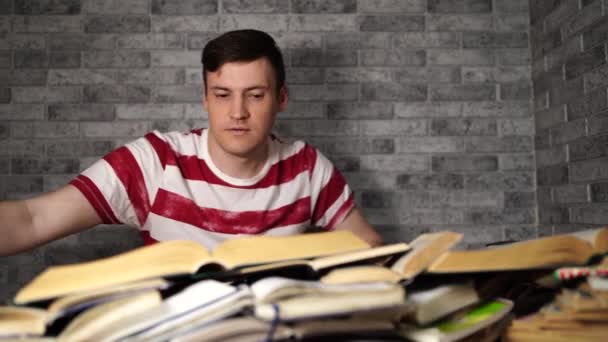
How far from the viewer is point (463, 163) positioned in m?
2.13

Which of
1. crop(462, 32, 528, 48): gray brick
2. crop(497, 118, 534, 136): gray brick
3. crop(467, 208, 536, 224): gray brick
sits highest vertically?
crop(462, 32, 528, 48): gray brick

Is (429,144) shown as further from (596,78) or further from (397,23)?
(596,78)

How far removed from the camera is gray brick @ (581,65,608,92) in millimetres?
1549

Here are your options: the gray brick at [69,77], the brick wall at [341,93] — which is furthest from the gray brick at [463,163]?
the gray brick at [69,77]

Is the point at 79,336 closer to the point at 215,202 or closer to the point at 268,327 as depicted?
the point at 268,327

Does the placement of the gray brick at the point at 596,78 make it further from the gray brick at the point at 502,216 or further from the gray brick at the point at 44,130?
the gray brick at the point at 44,130

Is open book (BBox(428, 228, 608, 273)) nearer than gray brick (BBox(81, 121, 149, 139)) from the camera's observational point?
Yes

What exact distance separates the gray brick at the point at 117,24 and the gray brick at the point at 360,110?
0.87 metres

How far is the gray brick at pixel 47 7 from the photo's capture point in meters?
2.05

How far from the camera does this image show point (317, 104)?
2.11m

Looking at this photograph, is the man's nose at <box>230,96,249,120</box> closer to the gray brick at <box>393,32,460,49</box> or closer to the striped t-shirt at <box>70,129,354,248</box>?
the striped t-shirt at <box>70,129,354,248</box>

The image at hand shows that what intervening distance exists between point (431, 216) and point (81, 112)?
1557 mm

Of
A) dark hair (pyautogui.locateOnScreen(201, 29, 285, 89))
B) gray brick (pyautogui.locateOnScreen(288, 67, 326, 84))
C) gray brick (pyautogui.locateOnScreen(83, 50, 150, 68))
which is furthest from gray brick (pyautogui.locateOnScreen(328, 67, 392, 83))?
gray brick (pyautogui.locateOnScreen(83, 50, 150, 68))

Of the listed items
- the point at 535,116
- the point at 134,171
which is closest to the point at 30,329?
the point at 134,171
